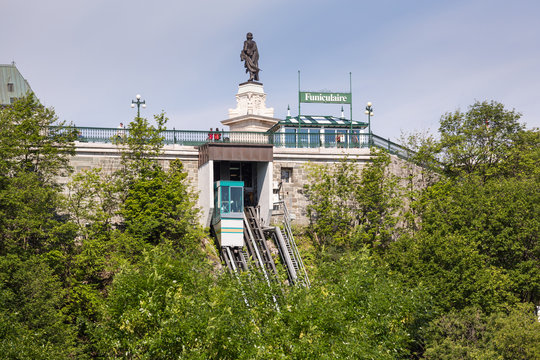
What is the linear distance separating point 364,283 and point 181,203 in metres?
11.8

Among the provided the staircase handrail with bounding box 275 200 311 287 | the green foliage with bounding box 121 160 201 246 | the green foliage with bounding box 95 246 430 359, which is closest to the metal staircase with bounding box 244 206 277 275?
the staircase handrail with bounding box 275 200 311 287

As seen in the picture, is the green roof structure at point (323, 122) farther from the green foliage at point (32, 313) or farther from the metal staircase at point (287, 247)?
the green foliage at point (32, 313)

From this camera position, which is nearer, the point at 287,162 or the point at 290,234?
the point at 290,234

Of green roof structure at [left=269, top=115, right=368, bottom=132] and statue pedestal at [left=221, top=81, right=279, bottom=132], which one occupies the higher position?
green roof structure at [left=269, top=115, right=368, bottom=132]

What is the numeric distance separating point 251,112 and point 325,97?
180 inches

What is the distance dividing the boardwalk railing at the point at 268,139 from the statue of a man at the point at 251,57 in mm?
4152

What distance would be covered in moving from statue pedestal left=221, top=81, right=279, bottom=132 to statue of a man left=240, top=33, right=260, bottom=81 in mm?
692

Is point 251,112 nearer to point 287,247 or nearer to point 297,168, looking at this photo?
point 297,168

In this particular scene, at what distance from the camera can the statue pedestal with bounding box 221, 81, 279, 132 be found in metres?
48.1

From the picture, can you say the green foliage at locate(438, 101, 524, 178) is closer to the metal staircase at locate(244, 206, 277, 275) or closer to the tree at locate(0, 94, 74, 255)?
the metal staircase at locate(244, 206, 277, 275)

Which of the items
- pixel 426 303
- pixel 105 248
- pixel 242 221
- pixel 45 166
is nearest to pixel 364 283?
pixel 426 303

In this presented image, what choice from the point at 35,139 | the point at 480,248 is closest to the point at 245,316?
the point at 480,248

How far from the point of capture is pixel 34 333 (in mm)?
32125

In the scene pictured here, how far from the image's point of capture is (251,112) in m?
48.3
